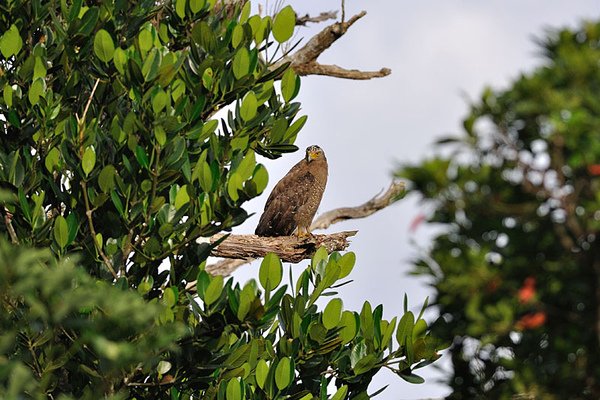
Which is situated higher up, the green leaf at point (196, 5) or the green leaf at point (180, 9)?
the green leaf at point (196, 5)

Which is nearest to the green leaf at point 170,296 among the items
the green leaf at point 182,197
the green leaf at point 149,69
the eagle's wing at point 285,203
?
the green leaf at point 182,197

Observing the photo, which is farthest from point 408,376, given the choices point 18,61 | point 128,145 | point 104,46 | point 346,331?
point 18,61

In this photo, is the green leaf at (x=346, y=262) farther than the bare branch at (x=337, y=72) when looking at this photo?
No

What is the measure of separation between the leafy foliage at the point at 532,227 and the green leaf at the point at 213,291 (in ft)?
9.10

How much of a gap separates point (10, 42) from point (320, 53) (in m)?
4.97

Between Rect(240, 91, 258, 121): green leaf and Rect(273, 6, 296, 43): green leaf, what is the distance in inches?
21.8

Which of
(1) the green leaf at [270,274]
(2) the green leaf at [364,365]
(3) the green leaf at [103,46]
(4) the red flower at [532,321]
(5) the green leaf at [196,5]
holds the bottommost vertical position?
(2) the green leaf at [364,365]

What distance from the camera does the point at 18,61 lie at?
22.5ft

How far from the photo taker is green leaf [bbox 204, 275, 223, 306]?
5953 mm

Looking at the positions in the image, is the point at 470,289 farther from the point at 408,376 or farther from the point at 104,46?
the point at 104,46

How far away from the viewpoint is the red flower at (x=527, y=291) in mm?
3195

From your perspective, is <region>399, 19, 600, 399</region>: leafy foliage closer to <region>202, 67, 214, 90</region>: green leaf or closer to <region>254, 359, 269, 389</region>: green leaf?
<region>254, 359, 269, 389</region>: green leaf

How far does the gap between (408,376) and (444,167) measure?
140 inches

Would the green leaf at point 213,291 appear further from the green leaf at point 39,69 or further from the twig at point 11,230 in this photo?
the green leaf at point 39,69
